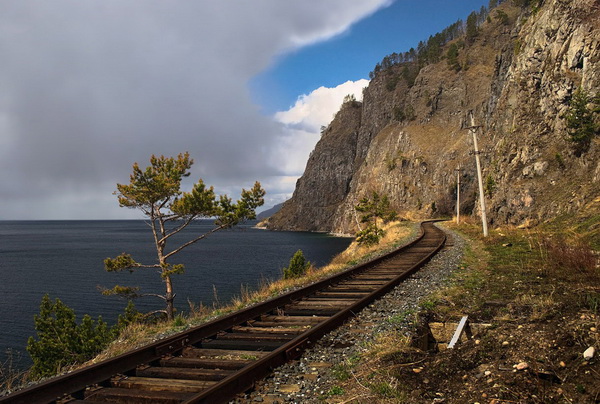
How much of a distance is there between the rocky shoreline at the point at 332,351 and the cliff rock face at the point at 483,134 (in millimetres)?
26000

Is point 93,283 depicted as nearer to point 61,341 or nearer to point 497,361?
point 61,341

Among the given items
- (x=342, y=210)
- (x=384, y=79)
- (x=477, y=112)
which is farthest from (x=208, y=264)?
(x=384, y=79)

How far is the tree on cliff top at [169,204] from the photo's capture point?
24266mm

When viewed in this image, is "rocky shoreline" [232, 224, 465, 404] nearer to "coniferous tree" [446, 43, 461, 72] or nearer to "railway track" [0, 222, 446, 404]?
"railway track" [0, 222, 446, 404]

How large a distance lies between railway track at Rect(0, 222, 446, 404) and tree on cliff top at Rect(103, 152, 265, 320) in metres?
17.1

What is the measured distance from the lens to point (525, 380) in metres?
3.73

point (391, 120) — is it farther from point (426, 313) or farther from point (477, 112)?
point (426, 313)

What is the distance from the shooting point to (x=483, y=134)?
280 feet

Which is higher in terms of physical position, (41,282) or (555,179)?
(555,179)

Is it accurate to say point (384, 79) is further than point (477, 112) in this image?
Yes

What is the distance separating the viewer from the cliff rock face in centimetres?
3759

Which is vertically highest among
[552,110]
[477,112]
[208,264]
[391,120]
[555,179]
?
[391,120]

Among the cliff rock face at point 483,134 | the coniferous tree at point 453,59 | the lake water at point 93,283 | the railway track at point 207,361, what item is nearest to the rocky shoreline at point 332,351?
the railway track at point 207,361

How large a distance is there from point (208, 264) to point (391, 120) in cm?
9379
